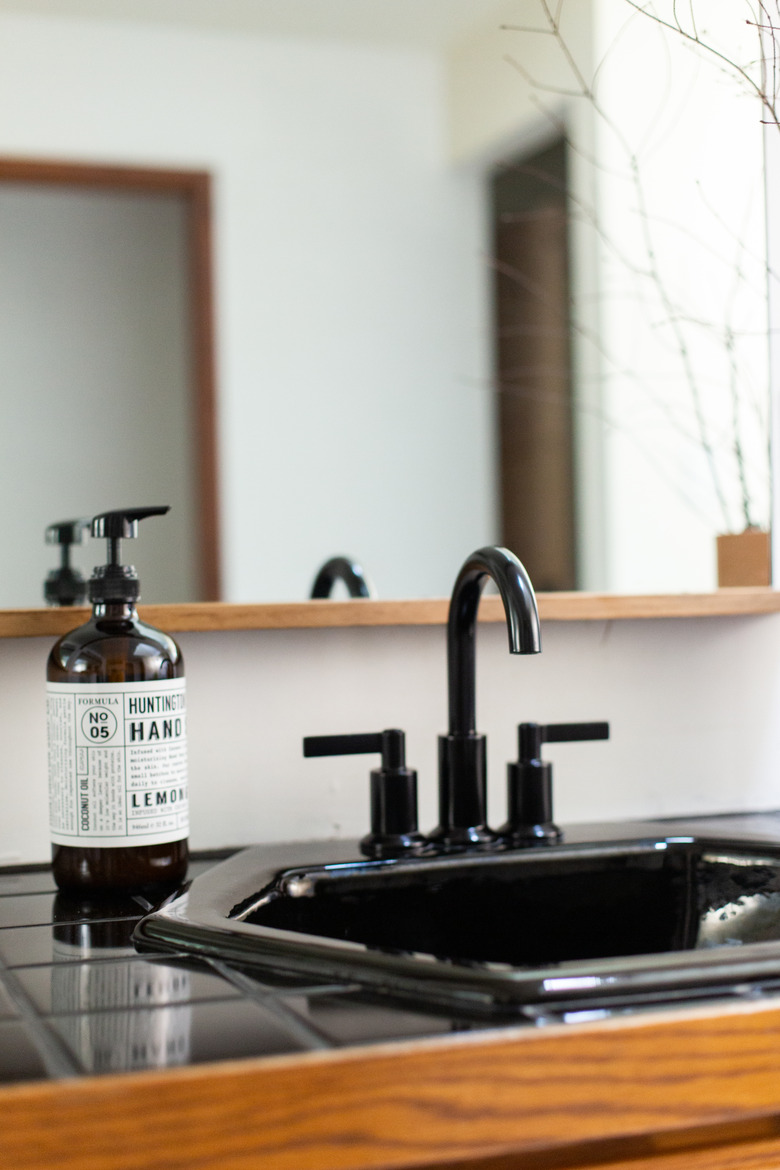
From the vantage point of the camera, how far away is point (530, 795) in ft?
3.02

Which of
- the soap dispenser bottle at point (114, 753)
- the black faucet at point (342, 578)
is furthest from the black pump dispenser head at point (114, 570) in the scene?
the black faucet at point (342, 578)

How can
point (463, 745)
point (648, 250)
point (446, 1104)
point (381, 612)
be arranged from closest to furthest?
point (446, 1104) → point (463, 745) → point (381, 612) → point (648, 250)

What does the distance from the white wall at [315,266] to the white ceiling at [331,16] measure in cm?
2

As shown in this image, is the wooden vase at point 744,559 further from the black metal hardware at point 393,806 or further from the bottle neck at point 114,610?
the bottle neck at point 114,610

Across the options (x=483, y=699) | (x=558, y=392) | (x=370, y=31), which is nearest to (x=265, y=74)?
(x=370, y=31)

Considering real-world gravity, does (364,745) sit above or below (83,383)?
below

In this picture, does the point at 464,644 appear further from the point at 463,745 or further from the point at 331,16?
the point at 331,16

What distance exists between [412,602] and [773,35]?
0.65m

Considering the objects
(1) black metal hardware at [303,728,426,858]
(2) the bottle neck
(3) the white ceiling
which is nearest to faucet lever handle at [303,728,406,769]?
(1) black metal hardware at [303,728,426,858]

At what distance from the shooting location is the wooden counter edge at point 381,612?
0.92 meters

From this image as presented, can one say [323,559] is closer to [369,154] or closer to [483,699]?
[483,699]

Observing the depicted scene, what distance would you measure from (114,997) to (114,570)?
1.09 feet

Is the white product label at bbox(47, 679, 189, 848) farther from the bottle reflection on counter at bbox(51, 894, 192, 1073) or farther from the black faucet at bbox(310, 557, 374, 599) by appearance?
the black faucet at bbox(310, 557, 374, 599)

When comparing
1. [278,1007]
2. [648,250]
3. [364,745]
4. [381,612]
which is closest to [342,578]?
[381,612]
